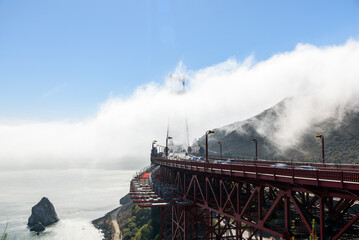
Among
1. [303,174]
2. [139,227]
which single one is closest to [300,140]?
[139,227]

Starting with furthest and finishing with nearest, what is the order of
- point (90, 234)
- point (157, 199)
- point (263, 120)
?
point (263, 120) → point (90, 234) → point (157, 199)

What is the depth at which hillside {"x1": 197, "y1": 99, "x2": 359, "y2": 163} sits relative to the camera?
103000 mm

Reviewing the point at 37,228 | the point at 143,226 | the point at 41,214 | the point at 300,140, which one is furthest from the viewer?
the point at 300,140

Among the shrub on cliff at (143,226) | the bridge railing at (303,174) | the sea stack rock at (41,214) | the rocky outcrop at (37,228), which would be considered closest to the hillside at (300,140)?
the shrub on cliff at (143,226)

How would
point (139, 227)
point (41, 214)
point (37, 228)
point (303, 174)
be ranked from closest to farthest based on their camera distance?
1. point (303, 174)
2. point (139, 227)
3. point (37, 228)
4. point (41, 214)

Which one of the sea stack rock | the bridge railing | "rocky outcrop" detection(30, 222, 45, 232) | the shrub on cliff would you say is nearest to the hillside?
the shrub on cliff

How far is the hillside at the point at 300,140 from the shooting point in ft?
338

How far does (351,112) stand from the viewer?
131 meters

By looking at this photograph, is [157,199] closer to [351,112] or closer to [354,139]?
[354,139]

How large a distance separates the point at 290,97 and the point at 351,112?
64.3m

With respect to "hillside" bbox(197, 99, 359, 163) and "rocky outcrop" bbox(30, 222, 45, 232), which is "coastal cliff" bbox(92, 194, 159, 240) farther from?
"hillside" bbox(197, 99, 359, 163)

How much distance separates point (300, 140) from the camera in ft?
445

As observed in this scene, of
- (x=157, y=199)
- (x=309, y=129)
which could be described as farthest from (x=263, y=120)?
(x=157, y=199)

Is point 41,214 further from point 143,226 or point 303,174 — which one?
point 303,174
